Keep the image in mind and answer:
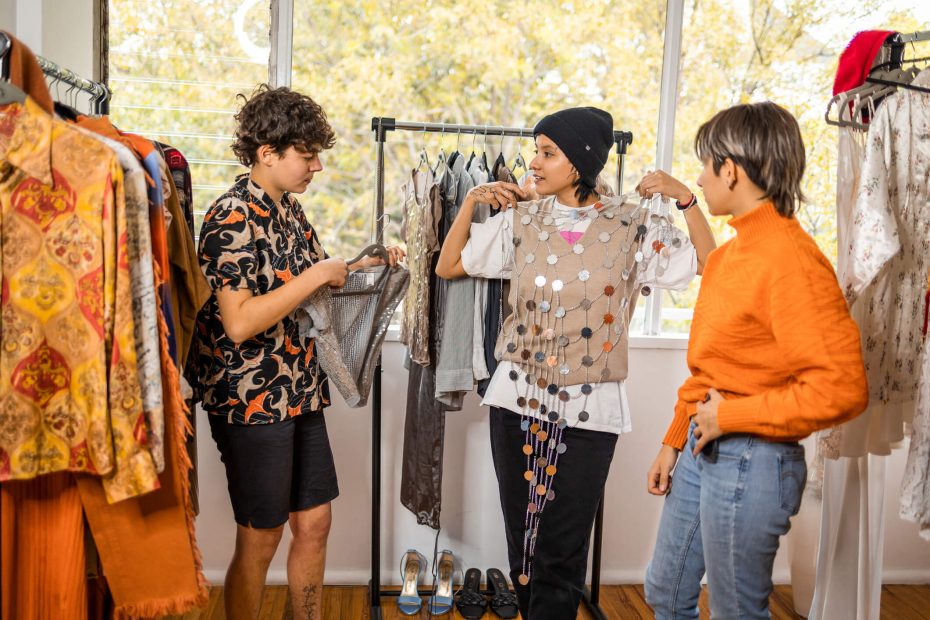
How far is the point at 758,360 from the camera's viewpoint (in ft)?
4.36

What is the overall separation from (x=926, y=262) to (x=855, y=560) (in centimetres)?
78

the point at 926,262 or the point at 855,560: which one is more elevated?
the point at 926,262

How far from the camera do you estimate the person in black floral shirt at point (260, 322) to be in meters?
1.61

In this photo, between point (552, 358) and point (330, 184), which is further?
point (330, 184)

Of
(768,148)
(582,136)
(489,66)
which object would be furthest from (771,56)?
(768,148)

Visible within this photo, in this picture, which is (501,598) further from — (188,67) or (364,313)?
(188,67)

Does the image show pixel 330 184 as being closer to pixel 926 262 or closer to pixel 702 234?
pixel 702 234

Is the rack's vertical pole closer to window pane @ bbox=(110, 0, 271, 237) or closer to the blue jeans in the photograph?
window pane @ bbox=(110, 0, 271, 237)

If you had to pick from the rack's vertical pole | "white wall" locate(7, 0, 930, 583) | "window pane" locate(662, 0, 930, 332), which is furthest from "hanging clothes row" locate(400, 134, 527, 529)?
"window pane" locate(662, 0, 930, 332)

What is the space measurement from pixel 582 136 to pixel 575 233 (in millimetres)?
231

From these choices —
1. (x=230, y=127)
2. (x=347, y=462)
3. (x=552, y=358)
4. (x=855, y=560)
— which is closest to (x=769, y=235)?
(x=552, y=358)

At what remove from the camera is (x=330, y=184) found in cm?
307

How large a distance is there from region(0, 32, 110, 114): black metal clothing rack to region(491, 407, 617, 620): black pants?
121 cm

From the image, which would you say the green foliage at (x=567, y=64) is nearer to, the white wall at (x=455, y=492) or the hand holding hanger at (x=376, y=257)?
the white wall at (x=455, y=492)
